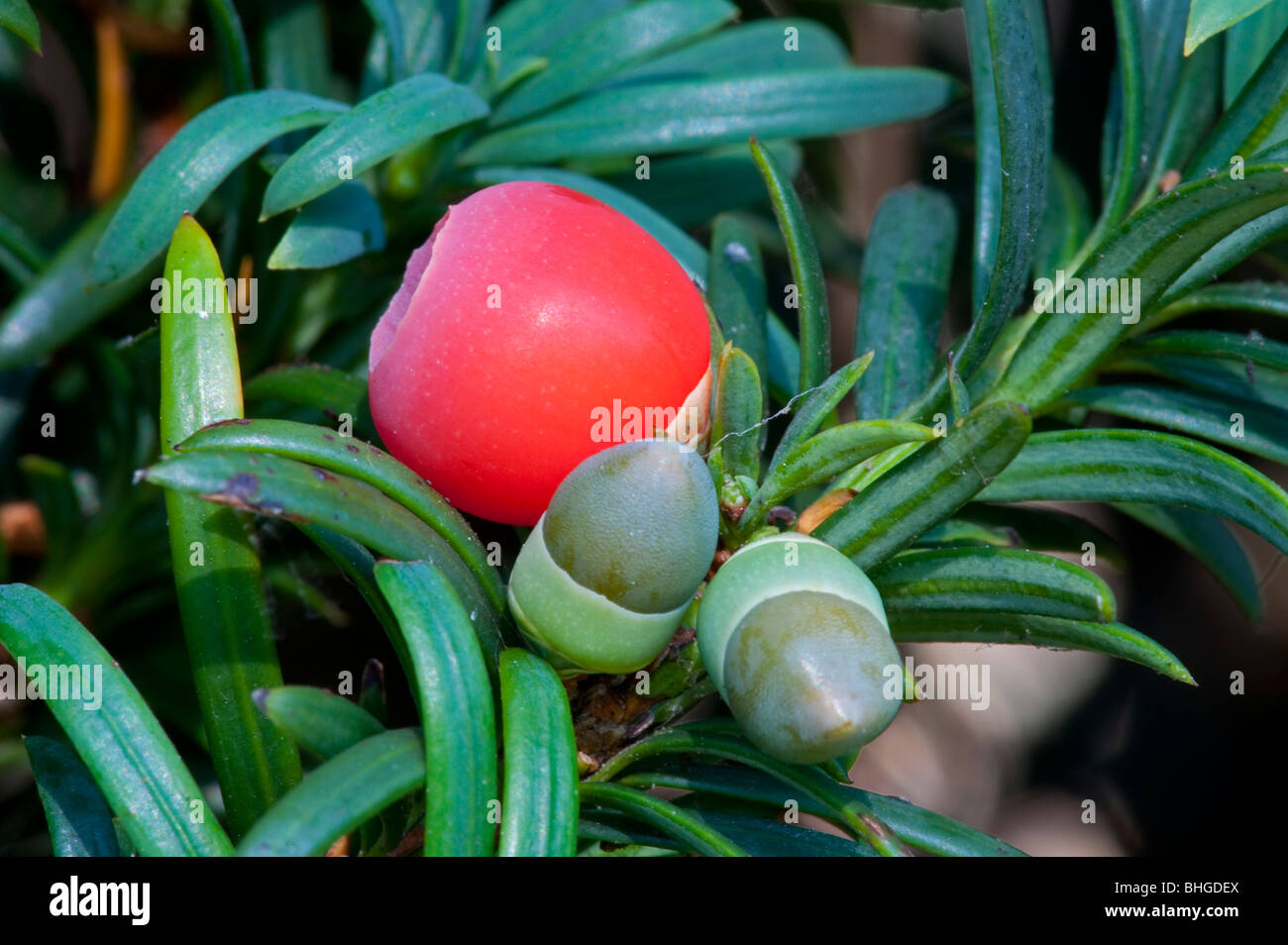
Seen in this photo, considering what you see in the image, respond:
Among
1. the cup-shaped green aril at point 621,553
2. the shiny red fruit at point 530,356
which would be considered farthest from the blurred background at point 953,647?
the cup-shaped green aril at point 621,553

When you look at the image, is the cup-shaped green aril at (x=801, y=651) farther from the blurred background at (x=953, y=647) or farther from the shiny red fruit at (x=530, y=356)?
the blurred background at (x=953, y=647)

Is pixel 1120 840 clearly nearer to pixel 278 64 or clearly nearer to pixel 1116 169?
pixel 1116 169

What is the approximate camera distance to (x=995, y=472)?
79 cm

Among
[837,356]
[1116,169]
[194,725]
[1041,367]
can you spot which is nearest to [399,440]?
[1041,367]

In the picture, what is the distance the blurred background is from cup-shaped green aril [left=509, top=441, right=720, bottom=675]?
68 cm

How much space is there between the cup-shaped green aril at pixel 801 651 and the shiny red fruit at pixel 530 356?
0.56 feet

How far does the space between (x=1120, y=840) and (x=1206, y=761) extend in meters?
0.25

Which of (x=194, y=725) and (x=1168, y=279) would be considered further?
(x=194, y=725)

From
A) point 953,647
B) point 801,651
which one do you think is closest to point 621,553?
point 801,651

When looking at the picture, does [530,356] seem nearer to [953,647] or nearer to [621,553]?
[621,553]

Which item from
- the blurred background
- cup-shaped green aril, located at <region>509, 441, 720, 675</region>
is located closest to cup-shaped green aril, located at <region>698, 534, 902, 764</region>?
cup-shaped green aril, located at <region>509, 441, 720, 675</region>

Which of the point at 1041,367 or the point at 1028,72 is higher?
the point at 1028,72

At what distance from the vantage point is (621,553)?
2.28 feet

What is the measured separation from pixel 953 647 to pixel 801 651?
1658mm
